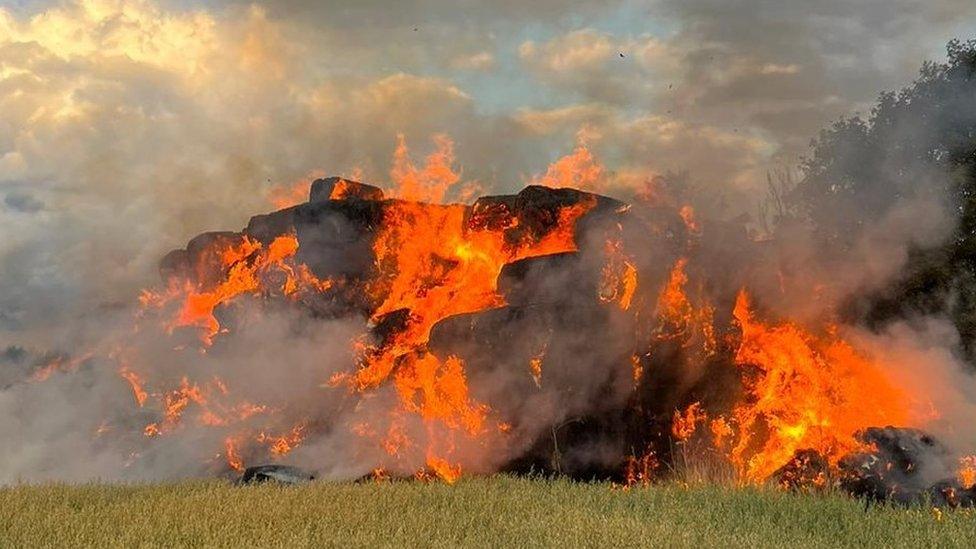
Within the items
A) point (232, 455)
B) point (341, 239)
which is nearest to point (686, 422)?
point (341, 239)

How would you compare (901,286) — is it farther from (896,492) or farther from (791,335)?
(896,492)

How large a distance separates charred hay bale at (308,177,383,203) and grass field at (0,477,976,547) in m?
11.4

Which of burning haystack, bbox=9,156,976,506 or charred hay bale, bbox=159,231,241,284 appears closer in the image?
burning haystack, bbox=9,156,976,506

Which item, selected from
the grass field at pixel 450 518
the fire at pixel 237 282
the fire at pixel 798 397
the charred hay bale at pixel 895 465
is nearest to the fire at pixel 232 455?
the fire at pixel 237 282

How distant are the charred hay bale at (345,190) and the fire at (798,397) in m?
10.1

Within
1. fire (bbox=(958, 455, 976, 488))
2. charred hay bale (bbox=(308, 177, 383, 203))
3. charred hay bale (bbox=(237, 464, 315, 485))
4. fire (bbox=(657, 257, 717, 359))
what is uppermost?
charred hay bale (bbox=(308, 177, 383, 203))

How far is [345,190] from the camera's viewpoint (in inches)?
960

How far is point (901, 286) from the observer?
21.7 metres

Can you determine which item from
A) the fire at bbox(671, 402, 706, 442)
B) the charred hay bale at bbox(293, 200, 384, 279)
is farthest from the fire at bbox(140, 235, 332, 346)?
the fire at bbox(671, 402, 706, 442)

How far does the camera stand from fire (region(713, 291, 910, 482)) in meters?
17.5

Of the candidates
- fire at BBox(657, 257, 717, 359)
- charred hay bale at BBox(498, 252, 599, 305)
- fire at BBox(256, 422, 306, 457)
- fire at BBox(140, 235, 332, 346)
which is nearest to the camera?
charred hay bale at BBox(498, 252, 599, 305)

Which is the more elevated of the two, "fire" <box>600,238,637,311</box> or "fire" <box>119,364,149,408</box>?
"fire" <box>600,238,637,311</box>

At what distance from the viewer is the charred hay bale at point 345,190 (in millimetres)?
24047

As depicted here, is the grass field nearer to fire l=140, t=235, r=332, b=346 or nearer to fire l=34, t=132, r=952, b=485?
fire l=34, t=132, r=952, b=485
